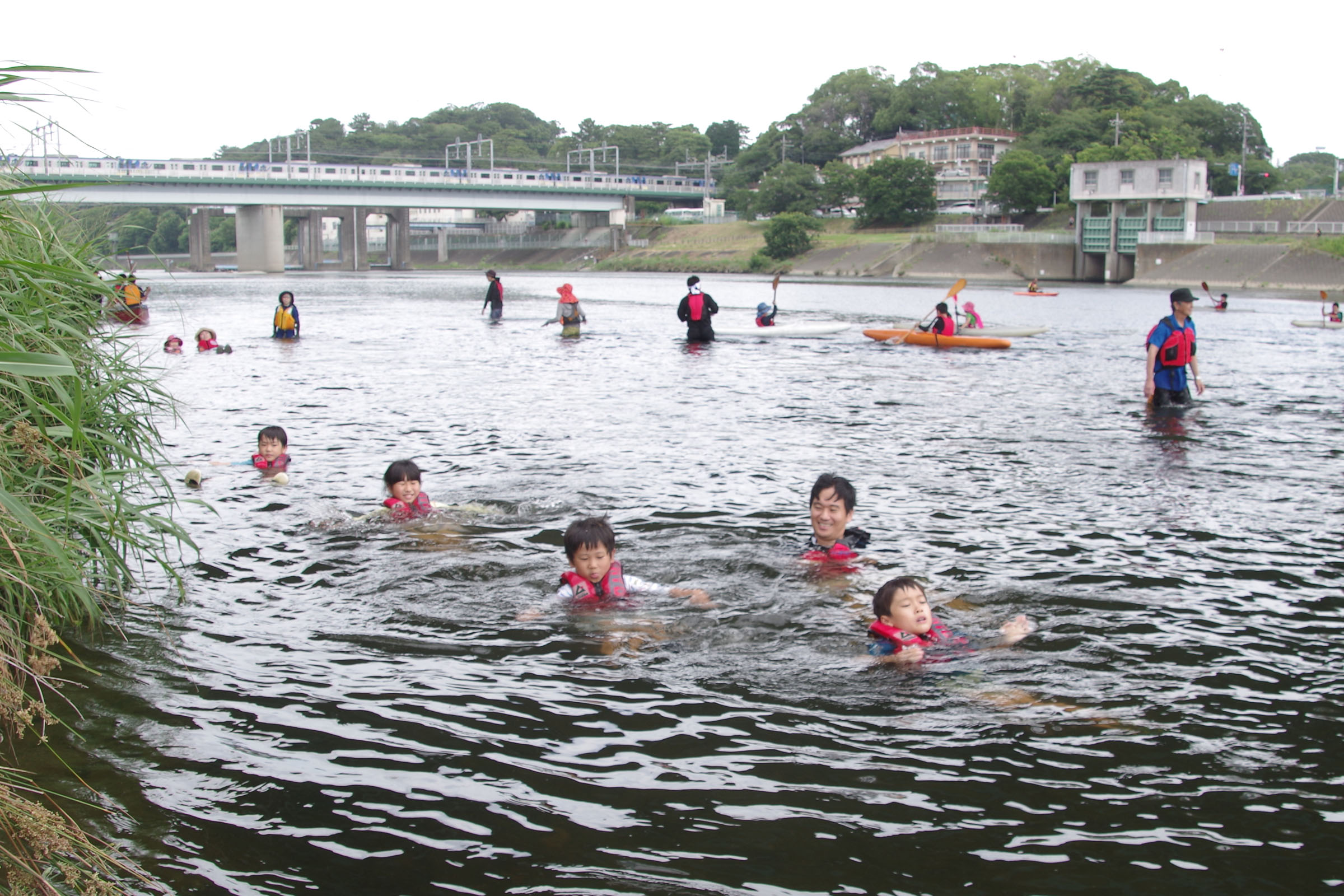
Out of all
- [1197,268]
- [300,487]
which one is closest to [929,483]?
[300,487]

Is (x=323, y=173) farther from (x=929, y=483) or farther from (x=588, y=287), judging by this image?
(x=929, y=483)

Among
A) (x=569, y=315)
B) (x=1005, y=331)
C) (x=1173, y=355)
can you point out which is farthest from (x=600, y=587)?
(x=1005, y=331)

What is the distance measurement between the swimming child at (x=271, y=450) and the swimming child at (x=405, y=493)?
252 cm

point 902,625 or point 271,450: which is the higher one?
point 271,450

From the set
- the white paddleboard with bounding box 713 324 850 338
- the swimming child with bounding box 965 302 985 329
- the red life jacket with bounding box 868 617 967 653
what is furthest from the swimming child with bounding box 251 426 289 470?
the swimming child with bounding box 965 302 985 329

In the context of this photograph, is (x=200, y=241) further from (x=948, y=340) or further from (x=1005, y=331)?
(x=948, y=340)

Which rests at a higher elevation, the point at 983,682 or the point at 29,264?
the point at 29,264

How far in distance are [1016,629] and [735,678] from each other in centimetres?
179

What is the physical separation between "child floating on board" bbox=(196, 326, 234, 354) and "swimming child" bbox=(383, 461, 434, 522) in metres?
15.3

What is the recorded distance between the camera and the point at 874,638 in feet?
20.8

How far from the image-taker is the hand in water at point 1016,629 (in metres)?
6.44

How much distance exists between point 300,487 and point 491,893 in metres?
7.46

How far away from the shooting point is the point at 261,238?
277 feet

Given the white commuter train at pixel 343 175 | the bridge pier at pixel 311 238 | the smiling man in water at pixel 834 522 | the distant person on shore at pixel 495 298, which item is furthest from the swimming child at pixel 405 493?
the bridge pier at pixel 311 238
